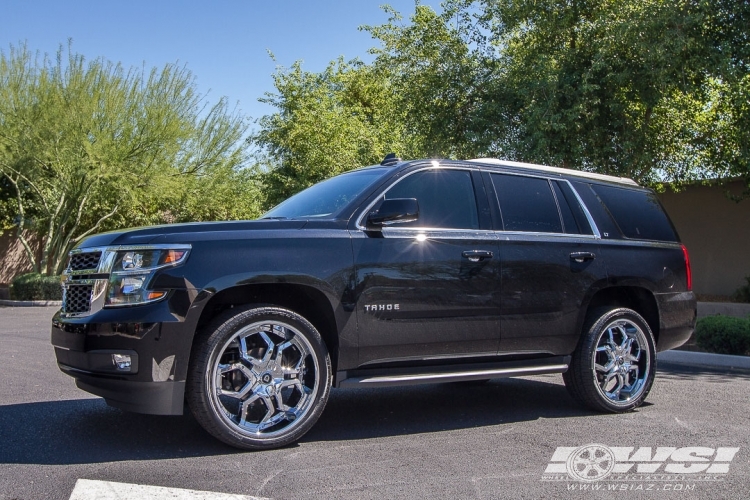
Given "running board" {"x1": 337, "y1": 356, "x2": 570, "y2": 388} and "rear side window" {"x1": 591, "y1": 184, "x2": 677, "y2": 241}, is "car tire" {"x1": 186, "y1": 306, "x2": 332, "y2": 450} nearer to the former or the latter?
"running board" {"x1": 337, "y1": 356, "x2": 570, "y2": 388}

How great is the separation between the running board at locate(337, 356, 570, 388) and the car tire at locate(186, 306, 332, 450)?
0.23 m

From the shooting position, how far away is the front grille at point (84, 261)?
16.6ft

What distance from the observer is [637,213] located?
7.29 m

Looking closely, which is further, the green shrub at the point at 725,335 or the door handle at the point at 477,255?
the green shrub at the point at 725,335

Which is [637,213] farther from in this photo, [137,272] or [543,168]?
[137,272]

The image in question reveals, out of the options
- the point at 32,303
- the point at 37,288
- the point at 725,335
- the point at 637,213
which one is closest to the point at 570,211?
the point at 637,213

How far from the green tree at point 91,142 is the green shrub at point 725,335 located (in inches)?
738

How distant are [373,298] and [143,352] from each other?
1.55 meters

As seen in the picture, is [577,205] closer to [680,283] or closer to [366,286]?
[680,283]

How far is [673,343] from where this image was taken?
716 cm

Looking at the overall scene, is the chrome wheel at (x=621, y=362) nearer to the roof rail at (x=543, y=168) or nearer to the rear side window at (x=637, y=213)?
the rear side window at (x=637, y=213)

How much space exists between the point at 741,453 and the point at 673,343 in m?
2.08

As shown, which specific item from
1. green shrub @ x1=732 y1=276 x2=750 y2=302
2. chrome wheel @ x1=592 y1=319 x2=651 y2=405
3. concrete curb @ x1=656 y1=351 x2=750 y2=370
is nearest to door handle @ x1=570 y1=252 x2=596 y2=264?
chrome wheel @ x1=592 y1=319 x2=651 y2=405

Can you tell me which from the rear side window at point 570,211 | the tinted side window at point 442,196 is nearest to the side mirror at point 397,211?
the tinted side window at point 442,196
